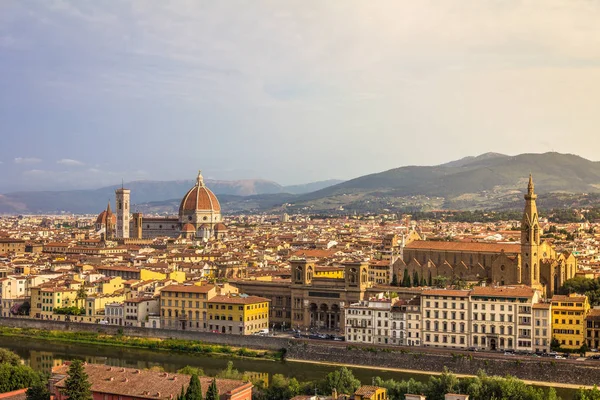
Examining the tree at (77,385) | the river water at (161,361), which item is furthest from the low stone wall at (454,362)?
the tree at (77,385)

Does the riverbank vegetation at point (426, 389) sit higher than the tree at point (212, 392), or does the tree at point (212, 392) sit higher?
the tree at point (212, 392)

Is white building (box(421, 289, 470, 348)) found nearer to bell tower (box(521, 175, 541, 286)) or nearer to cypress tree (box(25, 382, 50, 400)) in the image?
bell tower (box(521, 175, 541, 286))

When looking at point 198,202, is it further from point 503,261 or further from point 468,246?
point 503,261

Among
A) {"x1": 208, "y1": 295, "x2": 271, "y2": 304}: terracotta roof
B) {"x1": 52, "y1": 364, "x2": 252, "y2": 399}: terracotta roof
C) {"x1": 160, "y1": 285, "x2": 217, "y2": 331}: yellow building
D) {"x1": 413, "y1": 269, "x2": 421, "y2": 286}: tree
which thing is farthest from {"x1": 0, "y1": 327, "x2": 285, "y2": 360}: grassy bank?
{"x1": 413, "y1": 269, "x2": 421, "y2": 286}: tree

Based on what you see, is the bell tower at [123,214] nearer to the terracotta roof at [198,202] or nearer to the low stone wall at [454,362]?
the terracotta roof at [198,202]

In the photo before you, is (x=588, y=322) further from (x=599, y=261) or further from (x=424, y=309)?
(x=599, y=261)
